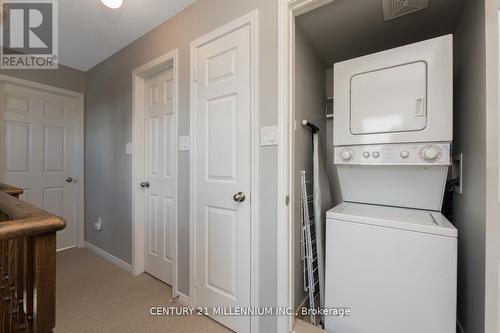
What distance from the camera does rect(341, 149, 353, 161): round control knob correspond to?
150cm

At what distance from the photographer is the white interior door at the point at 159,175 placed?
6.87ft

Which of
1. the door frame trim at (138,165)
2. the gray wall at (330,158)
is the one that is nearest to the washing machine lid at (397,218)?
the gray wall at (330,158)

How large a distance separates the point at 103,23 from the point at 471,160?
2.92 meters

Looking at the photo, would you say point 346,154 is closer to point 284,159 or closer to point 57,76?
point 284,159

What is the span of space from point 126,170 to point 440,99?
2695 millimetres

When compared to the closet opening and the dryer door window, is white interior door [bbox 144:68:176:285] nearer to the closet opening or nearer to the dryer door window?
the closet opening

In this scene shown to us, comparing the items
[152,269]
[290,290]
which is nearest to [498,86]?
[290,290]

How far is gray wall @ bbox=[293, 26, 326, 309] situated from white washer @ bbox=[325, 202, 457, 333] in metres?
0.24

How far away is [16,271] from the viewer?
29.5 inches

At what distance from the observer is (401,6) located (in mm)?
1407

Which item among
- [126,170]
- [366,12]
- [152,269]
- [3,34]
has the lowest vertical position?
[152,269]

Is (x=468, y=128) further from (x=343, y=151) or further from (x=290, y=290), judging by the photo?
(x=290, y=290)

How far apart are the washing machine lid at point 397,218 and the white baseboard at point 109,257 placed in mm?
2192

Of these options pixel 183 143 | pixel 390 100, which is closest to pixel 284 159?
pixel 390 100
